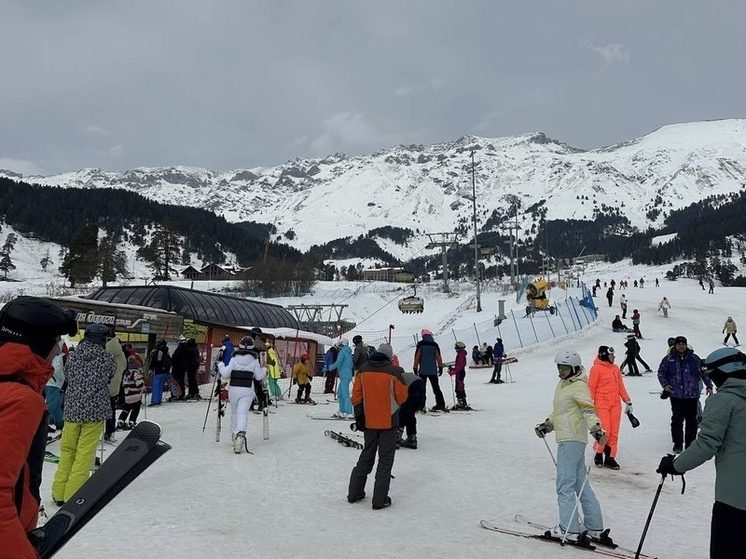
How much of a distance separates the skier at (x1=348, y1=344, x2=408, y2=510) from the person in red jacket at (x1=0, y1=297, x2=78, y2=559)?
168 inches

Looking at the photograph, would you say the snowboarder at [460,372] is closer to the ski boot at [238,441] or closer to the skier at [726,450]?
the ski boot at [238,441]

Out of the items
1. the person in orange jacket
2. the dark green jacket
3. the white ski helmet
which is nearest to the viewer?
the dark green jacket

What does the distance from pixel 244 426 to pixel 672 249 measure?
173344mm

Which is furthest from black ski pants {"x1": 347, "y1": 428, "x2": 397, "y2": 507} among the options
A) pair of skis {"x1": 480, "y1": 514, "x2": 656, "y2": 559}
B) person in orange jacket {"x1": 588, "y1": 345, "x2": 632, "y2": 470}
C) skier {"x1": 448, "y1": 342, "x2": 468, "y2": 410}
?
skier {"x1": 448, "y1": 342, "x2": 468, "y2": 410}

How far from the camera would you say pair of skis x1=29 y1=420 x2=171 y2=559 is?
2.18 metres

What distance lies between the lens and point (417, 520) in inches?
232

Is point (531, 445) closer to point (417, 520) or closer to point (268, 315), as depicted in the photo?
point (417, 520)

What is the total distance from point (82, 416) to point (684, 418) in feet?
27.6

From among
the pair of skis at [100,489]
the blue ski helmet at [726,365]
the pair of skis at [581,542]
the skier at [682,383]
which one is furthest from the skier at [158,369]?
the blue ski helmet at [726,365]

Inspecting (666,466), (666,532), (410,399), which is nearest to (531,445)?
(410,399)

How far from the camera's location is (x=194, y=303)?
111ft

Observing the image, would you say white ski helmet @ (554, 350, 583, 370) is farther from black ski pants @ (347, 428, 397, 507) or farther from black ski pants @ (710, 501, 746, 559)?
black ski pants @ (710, 501, 746, 559)

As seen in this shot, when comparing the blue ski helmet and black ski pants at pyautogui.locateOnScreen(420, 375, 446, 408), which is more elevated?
the blue ski helmet

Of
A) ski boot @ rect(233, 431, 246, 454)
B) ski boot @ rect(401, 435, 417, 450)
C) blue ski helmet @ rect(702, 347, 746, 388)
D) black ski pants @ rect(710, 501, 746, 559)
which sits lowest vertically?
ski boot @ rect(401, 435, 417, 450)
